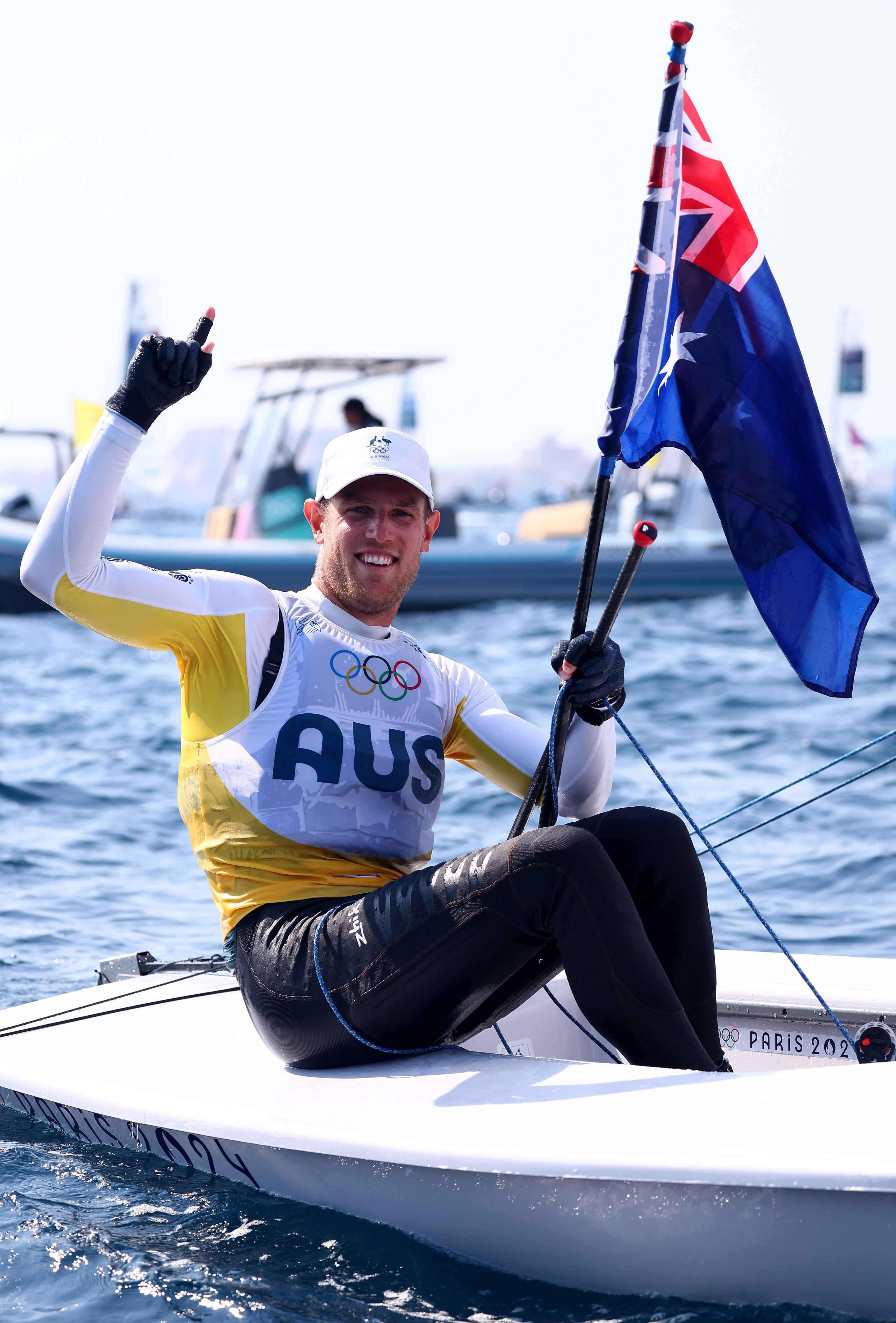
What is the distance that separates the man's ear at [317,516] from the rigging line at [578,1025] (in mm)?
1043

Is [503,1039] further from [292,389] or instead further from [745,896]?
[292,389]

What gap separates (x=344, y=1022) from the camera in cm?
221

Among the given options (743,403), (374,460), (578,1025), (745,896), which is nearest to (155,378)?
(374,460)

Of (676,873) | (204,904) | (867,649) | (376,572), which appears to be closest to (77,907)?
(204,904)

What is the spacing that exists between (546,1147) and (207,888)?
10.8 feet

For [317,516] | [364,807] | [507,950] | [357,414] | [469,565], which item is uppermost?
[357,414]

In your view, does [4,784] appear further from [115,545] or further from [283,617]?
[115,545]

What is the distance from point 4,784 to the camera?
6.61 m

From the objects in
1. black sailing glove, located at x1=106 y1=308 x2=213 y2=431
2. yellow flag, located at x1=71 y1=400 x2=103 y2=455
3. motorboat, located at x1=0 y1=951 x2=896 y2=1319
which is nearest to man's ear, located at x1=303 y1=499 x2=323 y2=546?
black sailing glove, located at x1=106 y1=308 x2=213 y2=431

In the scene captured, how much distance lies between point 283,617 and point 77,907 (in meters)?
2.56

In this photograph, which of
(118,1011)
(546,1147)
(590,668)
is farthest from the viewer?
(118,1011)

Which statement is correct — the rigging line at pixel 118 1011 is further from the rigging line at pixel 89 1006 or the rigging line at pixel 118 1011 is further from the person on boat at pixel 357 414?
the person on boat at pixel 357 414

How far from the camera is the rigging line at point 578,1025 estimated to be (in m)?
2.83

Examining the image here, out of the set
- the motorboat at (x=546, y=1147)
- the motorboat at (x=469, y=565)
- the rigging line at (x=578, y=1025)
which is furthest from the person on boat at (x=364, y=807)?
the motorboat at (x=469, y=565)
